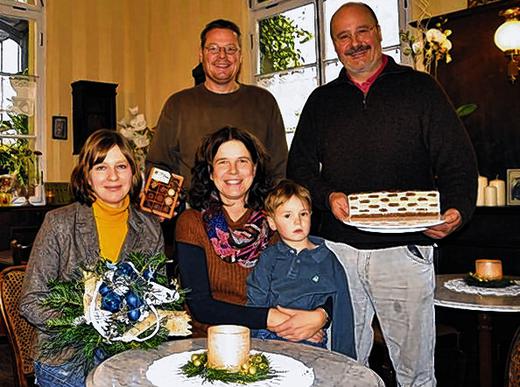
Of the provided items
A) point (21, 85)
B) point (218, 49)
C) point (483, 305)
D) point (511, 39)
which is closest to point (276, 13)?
point (21, 85)

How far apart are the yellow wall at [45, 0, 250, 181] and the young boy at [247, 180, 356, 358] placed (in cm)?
416

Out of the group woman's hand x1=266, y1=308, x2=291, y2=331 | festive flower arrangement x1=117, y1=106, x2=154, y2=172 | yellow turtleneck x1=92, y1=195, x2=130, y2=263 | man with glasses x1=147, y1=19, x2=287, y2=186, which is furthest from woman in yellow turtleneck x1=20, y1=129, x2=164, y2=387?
festive flower arrangement x1=117, y1=106, x2=154, y2=172

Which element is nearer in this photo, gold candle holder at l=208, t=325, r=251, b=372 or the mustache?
gold candle holder at l=208, t=325, r=251, b=372

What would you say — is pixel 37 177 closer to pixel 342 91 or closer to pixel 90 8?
pixel 90 8

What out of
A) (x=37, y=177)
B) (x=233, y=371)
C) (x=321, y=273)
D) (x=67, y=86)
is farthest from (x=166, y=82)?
(x=233, y=371)

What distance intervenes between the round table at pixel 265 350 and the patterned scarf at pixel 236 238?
0.41 m

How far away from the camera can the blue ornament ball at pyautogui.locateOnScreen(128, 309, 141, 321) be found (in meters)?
1.52

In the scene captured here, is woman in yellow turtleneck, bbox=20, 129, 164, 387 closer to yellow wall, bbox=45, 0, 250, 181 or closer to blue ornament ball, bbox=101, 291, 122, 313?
blue ornament ball, bbox=101, 291, 122, 313

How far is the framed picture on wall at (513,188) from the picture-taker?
11.9ft

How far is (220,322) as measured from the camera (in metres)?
2.00

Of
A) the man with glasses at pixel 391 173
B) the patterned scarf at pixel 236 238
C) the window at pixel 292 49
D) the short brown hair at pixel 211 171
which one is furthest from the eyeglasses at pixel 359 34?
the window at pixel 292 49

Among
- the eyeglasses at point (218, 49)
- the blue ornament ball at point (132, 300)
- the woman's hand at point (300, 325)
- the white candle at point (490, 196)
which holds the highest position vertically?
the eyeglasses at point (218, 49)

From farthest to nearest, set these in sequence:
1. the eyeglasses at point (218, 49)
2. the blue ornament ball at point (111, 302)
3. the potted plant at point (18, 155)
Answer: the potted plant at point (18, 155) → the eyeglasses at point (218, 49) → the blue ornament ball at point (111, 302)

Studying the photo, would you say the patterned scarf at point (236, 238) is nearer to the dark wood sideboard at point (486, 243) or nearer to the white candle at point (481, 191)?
the dark wood sideboard at point (486, 243)
